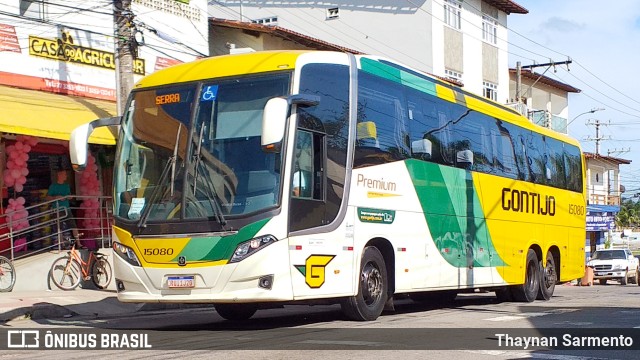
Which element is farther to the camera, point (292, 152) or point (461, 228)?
point (461, 228)

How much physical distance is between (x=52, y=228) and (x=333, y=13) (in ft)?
78.1

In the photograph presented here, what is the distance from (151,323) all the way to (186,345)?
3947 mm

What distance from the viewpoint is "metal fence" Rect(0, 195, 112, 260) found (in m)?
19.2

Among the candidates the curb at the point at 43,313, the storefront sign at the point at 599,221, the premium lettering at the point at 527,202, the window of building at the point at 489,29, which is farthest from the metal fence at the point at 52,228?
the storefront sign at the point at 599,221

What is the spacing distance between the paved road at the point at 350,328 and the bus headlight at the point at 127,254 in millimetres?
986

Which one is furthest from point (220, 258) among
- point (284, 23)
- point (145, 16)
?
point (284, 23)

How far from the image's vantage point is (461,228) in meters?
15.9

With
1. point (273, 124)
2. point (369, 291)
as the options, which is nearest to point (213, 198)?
point (273, 124)

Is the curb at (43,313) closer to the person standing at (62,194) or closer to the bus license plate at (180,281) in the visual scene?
the bus license plate at (180,281)

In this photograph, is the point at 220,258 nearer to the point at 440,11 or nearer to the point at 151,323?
the point at 151,323

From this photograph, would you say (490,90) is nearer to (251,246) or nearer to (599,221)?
(599,221)

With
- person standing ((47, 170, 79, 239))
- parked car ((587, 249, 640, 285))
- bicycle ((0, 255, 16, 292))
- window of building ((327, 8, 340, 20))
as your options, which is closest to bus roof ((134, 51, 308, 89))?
bicycle ((0, 255, 16, 292))

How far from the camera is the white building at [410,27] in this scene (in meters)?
39.4

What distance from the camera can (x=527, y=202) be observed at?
19.1 meters
